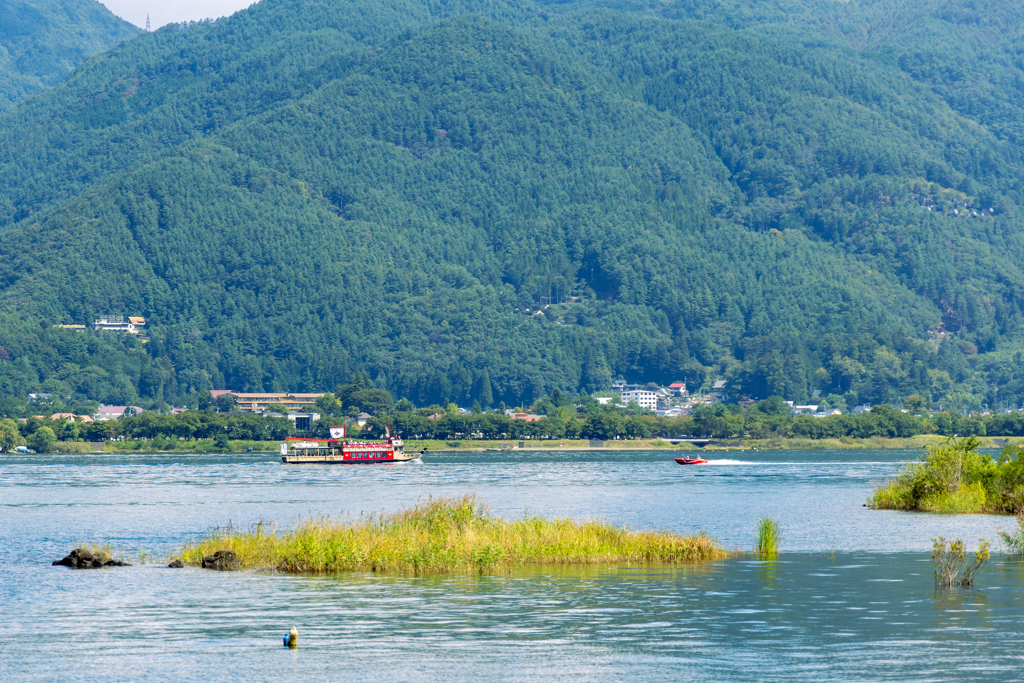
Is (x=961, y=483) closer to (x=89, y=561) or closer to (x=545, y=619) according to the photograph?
(x=545, y=619)

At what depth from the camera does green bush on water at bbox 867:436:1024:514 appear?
3447 inches

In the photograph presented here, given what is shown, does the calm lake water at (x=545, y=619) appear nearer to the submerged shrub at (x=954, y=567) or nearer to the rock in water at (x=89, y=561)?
the submerged shrub at (x=954, y=567)

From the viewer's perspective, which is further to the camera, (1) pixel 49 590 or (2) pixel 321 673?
(1) pixel 49 590

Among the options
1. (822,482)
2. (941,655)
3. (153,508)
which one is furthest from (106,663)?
(822,482)

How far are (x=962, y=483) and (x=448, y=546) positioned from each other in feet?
138

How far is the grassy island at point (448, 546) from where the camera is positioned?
61062mm

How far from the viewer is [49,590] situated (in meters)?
57.6

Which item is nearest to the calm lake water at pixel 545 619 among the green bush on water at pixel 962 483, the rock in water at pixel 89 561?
the rock in water at pixel 89 561

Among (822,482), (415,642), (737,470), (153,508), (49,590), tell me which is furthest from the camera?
(737,470)

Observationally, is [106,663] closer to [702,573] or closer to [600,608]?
[600,608]

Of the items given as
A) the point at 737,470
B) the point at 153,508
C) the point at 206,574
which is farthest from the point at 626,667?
the point at 737,470

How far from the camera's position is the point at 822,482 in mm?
153250

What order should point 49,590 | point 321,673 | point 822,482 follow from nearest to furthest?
point 321,673
point 49,590
point 822,482

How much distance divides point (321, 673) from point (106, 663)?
633cm
